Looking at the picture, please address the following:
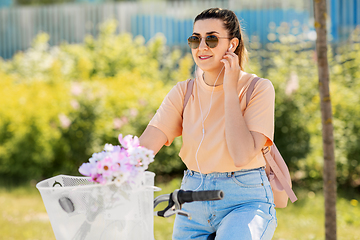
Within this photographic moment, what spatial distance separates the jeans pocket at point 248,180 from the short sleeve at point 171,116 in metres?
0.41

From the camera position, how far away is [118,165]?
1313 millimetres

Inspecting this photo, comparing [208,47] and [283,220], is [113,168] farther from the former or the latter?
[283,220]

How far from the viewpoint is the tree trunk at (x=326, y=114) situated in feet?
10.6

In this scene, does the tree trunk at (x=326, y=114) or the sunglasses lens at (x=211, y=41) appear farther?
the tree trunk at (x=326, y=114)

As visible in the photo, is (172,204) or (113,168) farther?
(172,204)

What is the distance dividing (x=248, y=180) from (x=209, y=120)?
35cm

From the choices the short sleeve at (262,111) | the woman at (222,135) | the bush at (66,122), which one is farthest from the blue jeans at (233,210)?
the bush at (66,122)

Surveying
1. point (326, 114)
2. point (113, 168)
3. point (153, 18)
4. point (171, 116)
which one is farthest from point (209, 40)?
point (153, 18)

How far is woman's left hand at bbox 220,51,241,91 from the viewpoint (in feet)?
6.30

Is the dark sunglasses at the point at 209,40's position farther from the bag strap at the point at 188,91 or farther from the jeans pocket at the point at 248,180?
the jeans pocket at the point at 248,180

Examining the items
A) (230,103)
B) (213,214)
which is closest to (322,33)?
(230,103)

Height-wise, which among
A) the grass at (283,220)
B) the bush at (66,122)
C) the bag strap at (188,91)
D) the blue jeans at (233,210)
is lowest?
the grass at (283,220)

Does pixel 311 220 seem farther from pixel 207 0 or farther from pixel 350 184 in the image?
pixel 207 0

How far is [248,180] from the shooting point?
1.91 m
